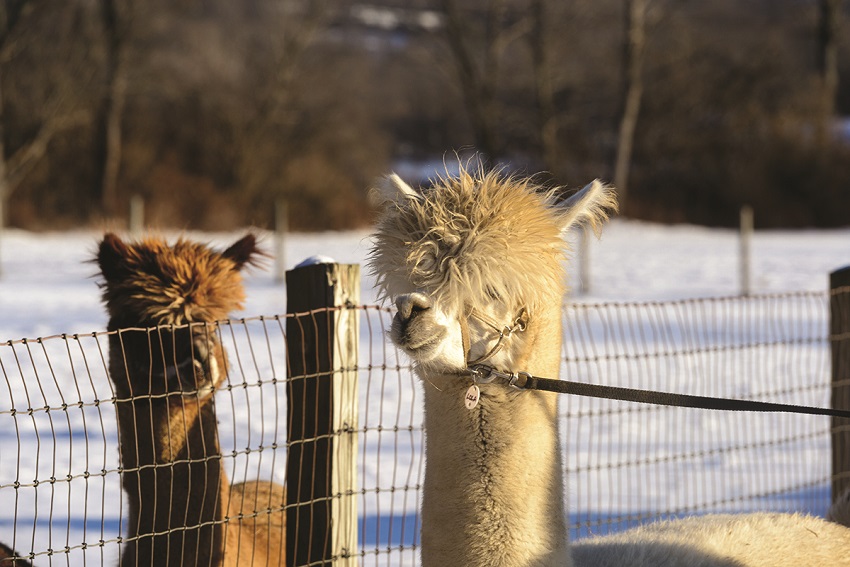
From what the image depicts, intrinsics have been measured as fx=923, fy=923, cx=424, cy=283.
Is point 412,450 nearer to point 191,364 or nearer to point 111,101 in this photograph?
point 191,364

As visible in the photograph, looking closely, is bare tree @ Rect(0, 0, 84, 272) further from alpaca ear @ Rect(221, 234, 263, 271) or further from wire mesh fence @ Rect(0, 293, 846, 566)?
alpaca ear @ Rect(221, 234, 263, 271)

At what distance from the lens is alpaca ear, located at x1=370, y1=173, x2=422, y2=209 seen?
2.49 m

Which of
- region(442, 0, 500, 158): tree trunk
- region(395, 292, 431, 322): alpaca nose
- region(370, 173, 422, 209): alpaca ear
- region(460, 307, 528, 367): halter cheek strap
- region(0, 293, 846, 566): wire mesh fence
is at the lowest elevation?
region(0, 293, 846, 566): wire mesh fence

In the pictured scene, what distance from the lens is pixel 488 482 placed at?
2.33m

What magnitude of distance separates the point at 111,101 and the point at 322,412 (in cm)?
2201

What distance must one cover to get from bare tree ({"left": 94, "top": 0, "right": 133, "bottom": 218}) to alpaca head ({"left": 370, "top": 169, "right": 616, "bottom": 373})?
2167 centimetres

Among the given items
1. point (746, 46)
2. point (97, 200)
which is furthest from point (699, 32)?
point (97, 200)

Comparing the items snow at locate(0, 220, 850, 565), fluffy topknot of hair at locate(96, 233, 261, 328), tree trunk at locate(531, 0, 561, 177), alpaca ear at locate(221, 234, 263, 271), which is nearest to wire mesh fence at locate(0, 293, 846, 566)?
snow at locate(0, 220, 850, 565)

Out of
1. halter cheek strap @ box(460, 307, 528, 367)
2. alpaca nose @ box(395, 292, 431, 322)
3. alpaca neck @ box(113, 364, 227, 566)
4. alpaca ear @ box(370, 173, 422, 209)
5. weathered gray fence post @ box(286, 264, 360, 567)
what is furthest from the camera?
weathered gray fence post @ box(286, 264, 360, 567)

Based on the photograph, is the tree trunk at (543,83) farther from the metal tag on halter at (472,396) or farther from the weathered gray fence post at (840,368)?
the metal tag on halter at (472,396)

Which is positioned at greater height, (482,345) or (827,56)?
(827,56)

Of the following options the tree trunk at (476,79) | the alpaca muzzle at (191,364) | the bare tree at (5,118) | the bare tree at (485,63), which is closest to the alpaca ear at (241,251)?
the alpaca muzzle at (191,364)

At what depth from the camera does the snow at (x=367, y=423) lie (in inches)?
180

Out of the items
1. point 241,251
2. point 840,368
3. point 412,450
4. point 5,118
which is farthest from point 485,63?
point 241,251
